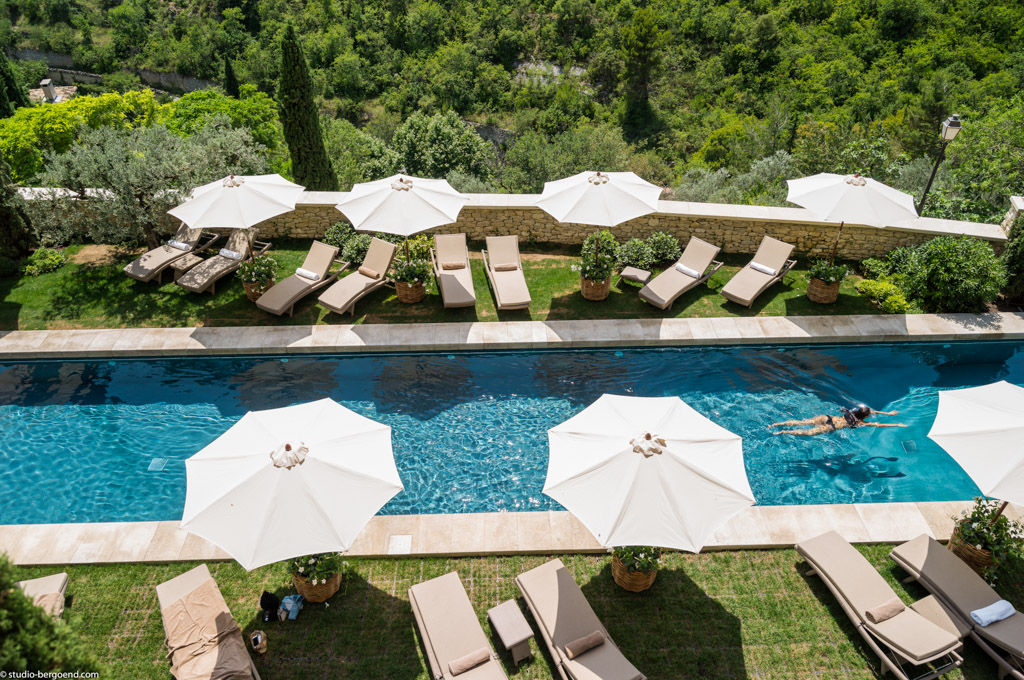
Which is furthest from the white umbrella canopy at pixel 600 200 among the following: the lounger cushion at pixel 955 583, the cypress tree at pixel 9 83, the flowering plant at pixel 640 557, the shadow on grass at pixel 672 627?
the cypress tree at pixel 9 83

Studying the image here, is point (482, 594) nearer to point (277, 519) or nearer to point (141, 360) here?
point (277, 519)

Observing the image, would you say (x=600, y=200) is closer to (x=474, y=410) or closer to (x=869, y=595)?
(x=474, y=410)

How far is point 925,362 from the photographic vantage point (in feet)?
40.5

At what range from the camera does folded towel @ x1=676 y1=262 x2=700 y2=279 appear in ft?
44.3

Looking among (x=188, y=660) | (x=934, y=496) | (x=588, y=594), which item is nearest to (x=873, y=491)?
(x=934, y=496)

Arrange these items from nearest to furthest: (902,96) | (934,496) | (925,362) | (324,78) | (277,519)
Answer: (277,519)
(934,496)
(925,362)
(902,96)
(324,78)

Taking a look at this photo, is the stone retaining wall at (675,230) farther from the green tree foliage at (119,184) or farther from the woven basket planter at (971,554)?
the woven basket planter at (971,554)

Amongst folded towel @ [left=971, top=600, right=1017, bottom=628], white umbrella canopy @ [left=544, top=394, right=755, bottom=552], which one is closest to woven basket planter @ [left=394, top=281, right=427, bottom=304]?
white umbrella canopy @ [left=544, top=394, right=755, bottom=552]

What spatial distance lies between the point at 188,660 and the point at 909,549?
887 cm

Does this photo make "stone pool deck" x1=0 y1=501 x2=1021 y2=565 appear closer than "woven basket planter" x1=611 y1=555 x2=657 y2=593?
No

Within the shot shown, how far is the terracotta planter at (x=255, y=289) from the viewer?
43.7ft

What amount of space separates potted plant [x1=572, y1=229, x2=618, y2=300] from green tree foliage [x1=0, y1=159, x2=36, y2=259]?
41.5 feet

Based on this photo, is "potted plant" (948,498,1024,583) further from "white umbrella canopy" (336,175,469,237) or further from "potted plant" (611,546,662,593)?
"white umbrella canopy" (336,175,469,237)

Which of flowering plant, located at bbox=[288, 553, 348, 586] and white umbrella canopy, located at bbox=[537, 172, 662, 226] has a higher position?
white umbrella canopy, located at bbox=[537, 172, 662, 226]
